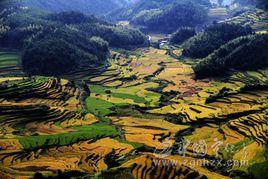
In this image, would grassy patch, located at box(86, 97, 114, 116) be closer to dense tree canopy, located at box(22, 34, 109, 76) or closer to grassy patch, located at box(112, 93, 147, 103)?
grassy patch, located at box(112, 93, 147, 103)

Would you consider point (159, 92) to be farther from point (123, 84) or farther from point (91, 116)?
point (91, 116)

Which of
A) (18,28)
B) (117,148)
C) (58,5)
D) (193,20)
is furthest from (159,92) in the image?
(58,5)

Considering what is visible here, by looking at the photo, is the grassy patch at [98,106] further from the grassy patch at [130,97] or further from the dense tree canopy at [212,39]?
the dense tree canopy at [212,39]

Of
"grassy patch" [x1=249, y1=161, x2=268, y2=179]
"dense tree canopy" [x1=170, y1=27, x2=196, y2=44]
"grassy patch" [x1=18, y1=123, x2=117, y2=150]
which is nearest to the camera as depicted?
"grassy patch" [x1=249, y1=161, x2=268, y2=179]

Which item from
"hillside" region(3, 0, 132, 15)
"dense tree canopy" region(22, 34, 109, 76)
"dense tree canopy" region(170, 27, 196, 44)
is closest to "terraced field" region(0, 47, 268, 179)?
"dense tree canopy" region(22, 34, 109, 76)

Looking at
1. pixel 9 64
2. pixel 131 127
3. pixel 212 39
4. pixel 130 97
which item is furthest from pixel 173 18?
pixel 131 127

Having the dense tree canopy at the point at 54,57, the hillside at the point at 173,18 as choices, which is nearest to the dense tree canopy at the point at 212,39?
the dense tree canopy at the point at 54,57

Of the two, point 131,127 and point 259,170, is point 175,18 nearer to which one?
point 131,127
